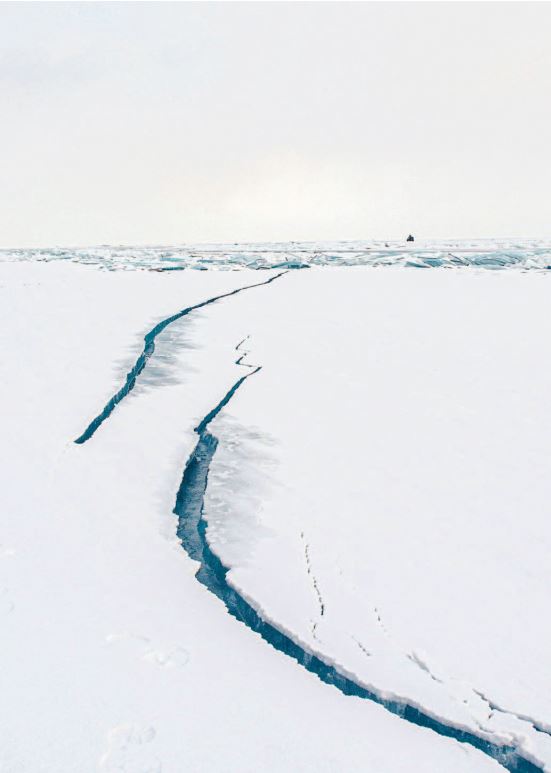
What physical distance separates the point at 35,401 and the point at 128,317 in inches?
129

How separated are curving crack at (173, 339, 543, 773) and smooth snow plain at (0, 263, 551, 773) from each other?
0.02 meters

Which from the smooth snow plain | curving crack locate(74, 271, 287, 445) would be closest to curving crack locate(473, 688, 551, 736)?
the smooth snow plain

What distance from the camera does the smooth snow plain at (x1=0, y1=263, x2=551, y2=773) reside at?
5.55ft

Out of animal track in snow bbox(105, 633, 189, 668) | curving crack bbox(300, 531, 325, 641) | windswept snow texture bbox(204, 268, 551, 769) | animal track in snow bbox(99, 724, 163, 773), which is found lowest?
windswept snow texture bbox(204, 268, 551, 769)

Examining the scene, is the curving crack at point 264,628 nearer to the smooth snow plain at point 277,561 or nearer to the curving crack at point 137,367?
the smooth snow plain at point 277,561

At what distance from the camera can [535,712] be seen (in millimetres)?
1801

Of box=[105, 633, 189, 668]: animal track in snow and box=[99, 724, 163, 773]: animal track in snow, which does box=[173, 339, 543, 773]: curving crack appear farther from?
box=[99, 724, 163, 773]: animal track in snow

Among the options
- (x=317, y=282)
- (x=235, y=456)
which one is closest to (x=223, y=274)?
(x=317, y=282)

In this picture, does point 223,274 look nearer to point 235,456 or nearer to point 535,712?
point 235,456

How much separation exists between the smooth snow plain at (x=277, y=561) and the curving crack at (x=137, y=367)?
0.08 m

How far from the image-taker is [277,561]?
2525 millimetres

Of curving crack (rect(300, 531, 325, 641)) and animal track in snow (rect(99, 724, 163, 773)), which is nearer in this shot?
animal track in snow (rect(99, 724, 163, 773))

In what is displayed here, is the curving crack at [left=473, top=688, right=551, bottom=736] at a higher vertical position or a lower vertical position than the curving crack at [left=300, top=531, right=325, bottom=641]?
lower

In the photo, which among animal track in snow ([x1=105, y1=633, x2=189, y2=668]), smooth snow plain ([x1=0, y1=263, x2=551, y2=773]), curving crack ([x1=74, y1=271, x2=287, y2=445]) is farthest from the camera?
curving crack ([x1=74, y1=271, x2=287, y2=445])
